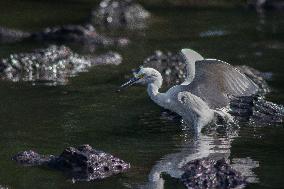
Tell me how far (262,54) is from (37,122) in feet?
23.9

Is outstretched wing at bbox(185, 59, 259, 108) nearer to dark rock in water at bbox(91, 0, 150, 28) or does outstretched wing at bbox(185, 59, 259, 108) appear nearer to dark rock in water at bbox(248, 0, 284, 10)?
dark rock in water at bbox(91, 0, 150, 28)

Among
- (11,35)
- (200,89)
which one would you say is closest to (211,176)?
(200,89)

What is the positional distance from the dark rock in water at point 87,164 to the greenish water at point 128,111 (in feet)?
0.52

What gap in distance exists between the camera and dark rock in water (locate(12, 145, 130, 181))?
37.1ft

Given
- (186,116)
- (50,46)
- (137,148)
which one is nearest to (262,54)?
(50,46)

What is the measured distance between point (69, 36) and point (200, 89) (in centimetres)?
951

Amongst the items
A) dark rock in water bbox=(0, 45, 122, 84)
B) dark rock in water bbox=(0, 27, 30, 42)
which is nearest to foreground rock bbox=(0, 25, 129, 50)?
dark rock in water bbox=(0, 27, 30, 42)

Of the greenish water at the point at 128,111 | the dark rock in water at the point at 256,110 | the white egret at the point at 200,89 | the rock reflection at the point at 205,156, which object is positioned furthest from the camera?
the dark rock in water at the point at 256,110

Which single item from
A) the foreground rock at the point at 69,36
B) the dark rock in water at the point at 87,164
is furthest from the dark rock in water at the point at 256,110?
the foreground rock at the point at 69,36

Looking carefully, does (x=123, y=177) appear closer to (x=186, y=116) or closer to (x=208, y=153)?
(x=208, y=153)

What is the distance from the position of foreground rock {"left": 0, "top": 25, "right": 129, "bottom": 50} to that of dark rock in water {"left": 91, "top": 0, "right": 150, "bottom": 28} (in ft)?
7.53

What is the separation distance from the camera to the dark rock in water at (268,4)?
88.9 ft

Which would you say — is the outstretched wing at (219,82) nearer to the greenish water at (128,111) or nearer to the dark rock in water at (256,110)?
the greenish water at (128,111)

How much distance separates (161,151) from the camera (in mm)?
12406
